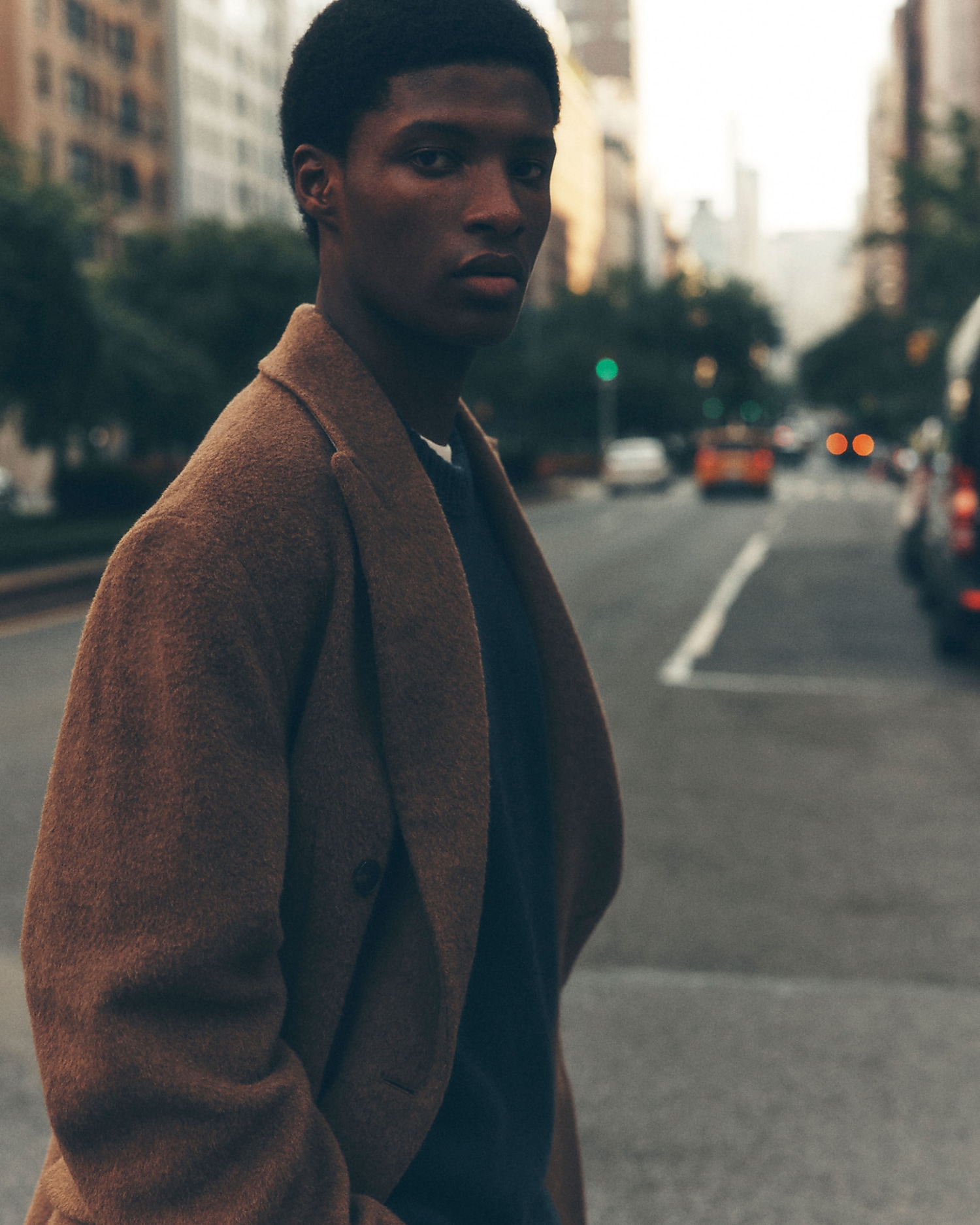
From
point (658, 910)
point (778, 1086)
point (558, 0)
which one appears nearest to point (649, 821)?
point (658, 910)

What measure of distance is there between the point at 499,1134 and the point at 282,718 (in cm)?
44

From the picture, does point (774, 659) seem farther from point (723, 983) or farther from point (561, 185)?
point (561, 185)

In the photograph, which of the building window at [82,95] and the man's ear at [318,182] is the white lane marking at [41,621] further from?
the building window at [82,95]

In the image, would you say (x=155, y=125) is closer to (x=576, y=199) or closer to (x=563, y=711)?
(x=576, y=199)

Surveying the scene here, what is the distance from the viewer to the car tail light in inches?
441

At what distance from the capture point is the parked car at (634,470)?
47375 mm

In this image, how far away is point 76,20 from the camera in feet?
209

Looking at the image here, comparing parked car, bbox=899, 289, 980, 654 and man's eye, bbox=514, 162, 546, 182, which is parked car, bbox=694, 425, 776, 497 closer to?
parked car, bbox=899, 289, 980, 654

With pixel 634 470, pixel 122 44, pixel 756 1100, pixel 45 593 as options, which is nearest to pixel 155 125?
pixel 122 44

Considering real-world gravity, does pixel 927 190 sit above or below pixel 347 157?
above

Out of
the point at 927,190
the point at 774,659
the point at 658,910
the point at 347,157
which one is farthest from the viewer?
the point at 927,190

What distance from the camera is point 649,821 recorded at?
6.97 metres

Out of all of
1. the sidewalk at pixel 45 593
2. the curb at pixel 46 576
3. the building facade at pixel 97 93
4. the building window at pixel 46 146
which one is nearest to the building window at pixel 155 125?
the building facade at pixel 97 93

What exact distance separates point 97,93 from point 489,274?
69535 mm
